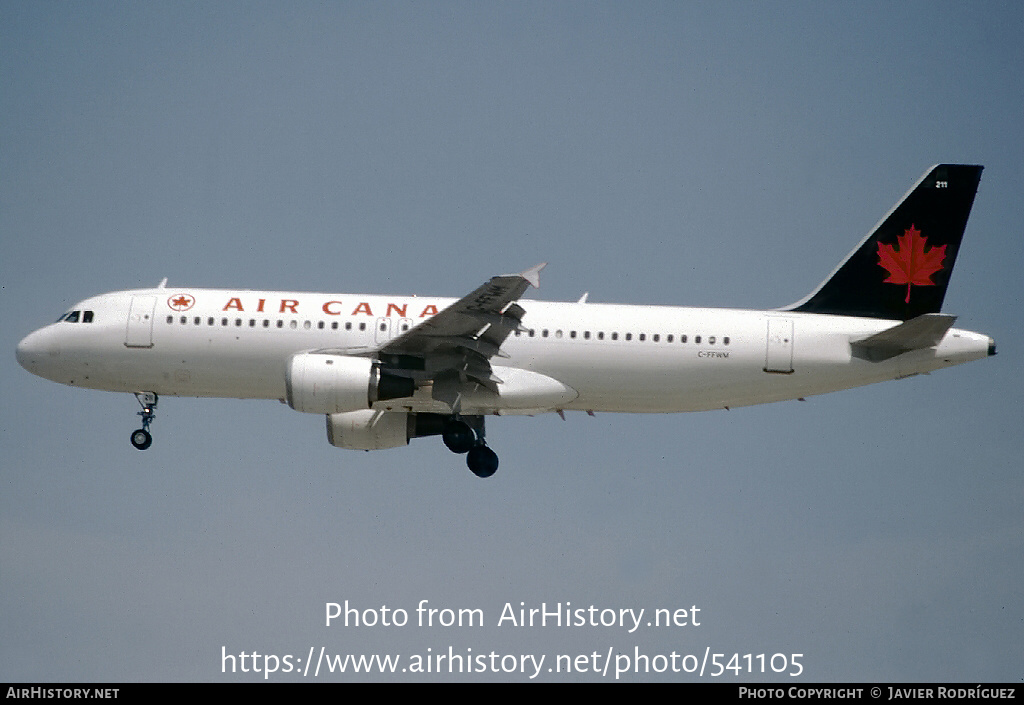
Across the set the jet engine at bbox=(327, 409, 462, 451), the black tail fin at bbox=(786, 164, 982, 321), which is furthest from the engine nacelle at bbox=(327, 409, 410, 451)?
the black tail fin at bbox=(786, 164, 982, 321)

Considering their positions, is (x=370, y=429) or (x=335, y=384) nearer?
(x=335, y=384)

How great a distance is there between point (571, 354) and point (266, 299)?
8.90 meters

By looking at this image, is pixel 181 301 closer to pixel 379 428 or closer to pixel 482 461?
pixel 379 428

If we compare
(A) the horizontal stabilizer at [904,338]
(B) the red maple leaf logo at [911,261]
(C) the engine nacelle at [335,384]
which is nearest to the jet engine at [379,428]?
(C) the engine nacelle at [335,384]

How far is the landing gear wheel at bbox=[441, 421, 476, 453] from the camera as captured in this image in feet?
139

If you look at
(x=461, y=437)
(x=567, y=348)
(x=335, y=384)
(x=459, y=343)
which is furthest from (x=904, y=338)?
(x=335, y=384)

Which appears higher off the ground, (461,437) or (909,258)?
(909,258)

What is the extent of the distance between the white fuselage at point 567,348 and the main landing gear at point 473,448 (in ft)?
3.96

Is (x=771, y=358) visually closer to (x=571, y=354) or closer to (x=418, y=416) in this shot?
(x=571, y=354)

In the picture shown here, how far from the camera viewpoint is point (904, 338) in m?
39.9

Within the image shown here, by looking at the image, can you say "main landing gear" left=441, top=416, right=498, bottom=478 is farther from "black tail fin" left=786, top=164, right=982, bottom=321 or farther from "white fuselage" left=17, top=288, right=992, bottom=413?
"black tail fin" left=786, top=164, right=982, bottom=321

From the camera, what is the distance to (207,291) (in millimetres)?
41812

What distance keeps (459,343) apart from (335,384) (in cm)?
358

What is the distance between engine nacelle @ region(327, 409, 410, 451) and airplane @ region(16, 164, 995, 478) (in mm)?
987
